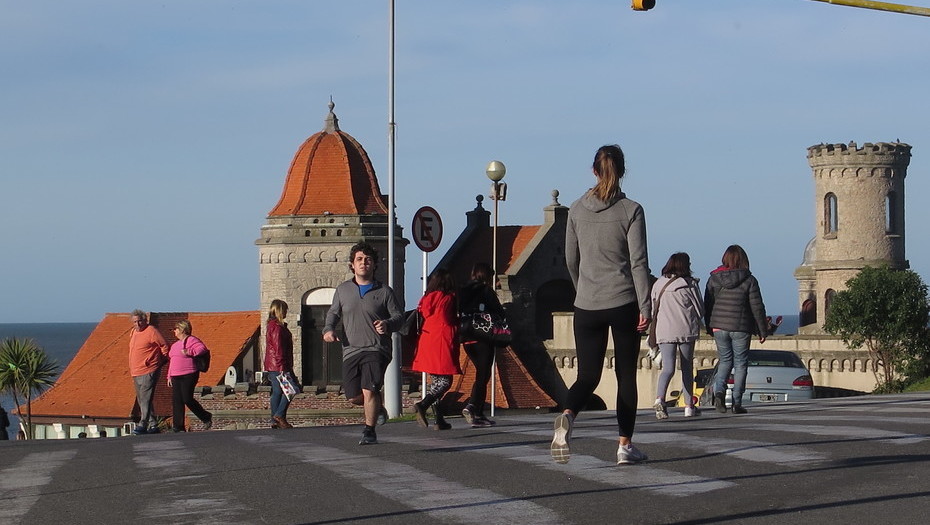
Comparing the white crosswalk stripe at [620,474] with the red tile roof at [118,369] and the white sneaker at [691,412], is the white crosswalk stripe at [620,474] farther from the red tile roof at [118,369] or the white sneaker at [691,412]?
the red tile roof at [118,369]

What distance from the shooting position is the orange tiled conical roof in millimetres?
43719

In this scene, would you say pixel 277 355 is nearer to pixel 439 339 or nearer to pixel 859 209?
pixel 439 339

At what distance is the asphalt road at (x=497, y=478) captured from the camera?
352 inches

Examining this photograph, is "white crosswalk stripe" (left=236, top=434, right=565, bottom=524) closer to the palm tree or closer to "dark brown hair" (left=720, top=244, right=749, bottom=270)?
"dark brown hair" (left=720, top=244, right=749, bottom=270)

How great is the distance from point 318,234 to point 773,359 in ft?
57.5

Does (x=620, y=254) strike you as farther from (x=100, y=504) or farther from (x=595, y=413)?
(x=595, y=413)

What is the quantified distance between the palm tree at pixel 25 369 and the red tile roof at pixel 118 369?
158cm

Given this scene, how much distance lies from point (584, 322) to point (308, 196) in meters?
33.4

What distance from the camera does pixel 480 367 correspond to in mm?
16219

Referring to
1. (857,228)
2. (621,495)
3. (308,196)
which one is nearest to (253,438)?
(621,495)

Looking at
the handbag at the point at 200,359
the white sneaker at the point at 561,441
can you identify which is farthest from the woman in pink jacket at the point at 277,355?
the white sneaker at the point at 561,441

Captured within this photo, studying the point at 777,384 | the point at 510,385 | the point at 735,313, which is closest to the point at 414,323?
the point at 735,313

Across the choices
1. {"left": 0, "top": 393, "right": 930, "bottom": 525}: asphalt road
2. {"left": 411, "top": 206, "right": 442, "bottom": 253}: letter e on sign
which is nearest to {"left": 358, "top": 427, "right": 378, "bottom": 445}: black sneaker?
{"left": 0, "top": 393, "right": 930, "bottom": 525}: asphalt road

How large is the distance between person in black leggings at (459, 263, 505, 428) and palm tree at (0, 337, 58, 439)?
38.5m
